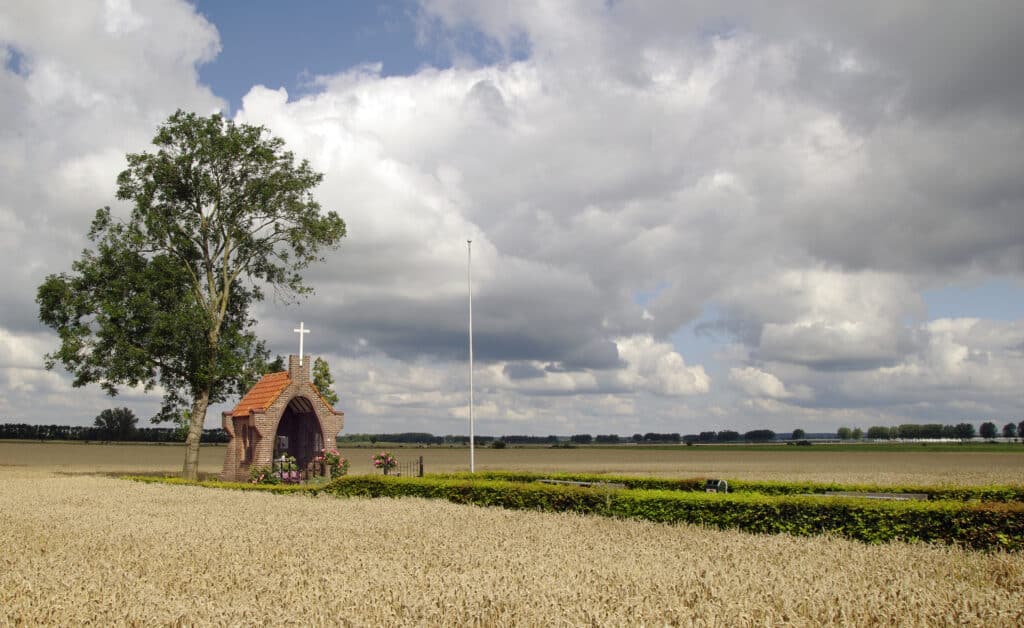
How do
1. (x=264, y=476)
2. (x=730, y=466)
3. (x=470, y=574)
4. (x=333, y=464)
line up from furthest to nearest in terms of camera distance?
(x=730, y=466)
(x=333, y=464)
(x=264, y=476)
(x=470, y=574)

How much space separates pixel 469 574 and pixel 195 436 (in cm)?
3119

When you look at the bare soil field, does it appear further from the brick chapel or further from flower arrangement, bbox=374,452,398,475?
flower arrangement, bbox=374,452,398,475

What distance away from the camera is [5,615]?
7855 millimetres

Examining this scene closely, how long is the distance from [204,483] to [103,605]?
79.3ft

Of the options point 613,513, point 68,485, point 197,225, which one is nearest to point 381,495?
point 613,513

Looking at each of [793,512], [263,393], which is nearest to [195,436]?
Answer: [263,393]

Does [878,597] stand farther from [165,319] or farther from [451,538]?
[165,319]

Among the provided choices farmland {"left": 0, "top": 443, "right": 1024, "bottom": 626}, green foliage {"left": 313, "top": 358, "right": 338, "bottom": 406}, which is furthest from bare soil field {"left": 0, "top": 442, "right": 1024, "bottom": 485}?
farmland {"left": 0, "top": 443, "right": 1024, "bottom": 626}

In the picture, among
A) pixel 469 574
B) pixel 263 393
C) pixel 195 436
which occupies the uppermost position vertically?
pixel 263 393

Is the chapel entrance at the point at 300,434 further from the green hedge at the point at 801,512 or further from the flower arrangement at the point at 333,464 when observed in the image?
the green hedge at the point at 801,512

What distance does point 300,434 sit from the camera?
37.0 meters

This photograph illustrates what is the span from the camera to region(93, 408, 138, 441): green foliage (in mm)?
119250

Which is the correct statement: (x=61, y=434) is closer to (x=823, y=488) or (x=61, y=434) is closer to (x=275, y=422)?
(x=275, y=422)

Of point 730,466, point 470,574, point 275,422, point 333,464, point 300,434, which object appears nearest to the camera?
point 470,574
